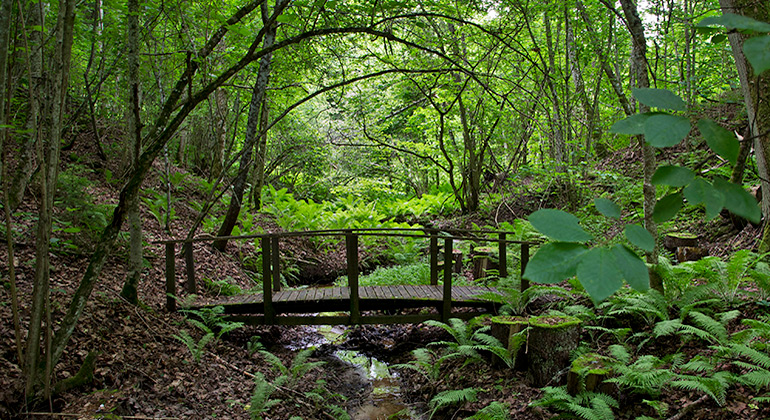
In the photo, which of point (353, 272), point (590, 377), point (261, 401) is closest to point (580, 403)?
point (590, 377)

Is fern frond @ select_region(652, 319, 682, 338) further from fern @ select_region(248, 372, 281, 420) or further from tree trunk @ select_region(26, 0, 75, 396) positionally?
tree trunk @ select_region(26, 0, 75, 396)

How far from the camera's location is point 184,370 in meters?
4.20

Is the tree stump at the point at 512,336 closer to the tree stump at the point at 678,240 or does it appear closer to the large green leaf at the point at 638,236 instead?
the tree stump at the point at 678,240

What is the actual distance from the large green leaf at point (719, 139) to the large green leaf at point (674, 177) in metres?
0.05

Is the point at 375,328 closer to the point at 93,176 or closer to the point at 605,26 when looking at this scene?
the point at 93,176

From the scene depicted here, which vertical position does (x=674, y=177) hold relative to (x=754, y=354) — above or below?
above

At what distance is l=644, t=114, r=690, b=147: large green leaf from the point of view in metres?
0.66

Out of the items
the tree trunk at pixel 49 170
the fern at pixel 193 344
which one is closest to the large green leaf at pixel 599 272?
the tree trunk at pixel 49 170

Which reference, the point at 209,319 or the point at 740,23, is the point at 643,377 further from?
the point at 209,319

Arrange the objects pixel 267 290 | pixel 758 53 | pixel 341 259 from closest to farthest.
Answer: pixel 758 53 < pixel 267 290 < pixel 341 259

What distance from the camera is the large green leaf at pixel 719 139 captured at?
67cm

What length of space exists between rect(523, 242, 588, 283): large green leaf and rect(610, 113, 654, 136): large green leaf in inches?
7.7

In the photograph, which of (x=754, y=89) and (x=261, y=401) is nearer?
(x=261, y=401)

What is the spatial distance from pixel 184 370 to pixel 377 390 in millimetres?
2039
